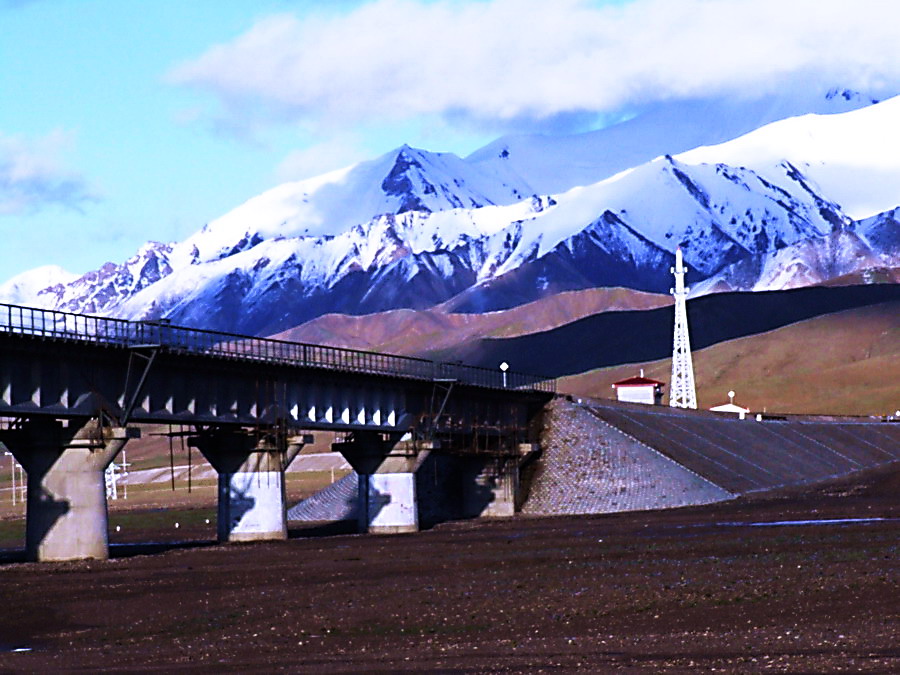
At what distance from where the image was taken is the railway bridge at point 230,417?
6775 centimetres

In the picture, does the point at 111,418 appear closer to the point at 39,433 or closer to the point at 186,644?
the point at 39,433

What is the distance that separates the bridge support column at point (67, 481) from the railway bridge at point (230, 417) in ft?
0.17

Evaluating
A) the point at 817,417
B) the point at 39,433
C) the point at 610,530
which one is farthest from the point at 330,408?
the point at 817,417

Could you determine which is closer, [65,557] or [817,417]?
[65,557]

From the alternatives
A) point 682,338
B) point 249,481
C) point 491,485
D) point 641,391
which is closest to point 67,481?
point 249,481

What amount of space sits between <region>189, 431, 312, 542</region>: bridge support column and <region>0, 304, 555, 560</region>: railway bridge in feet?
0.21

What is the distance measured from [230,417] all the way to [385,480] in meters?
15.9

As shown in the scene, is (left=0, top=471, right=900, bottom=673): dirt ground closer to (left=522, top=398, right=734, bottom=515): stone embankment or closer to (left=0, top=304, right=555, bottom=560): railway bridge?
(left=0, top=304, right=555, bottom=560): railway bridge

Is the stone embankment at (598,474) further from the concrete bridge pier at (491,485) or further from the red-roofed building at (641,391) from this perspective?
the red-roofed building at (641,391)

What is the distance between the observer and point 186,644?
3900 cm

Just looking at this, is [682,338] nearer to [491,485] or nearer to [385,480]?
[491,485]

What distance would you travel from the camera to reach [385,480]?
9419cm

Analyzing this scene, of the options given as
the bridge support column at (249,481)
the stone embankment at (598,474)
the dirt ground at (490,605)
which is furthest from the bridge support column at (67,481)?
the stone embankment at (598,474)

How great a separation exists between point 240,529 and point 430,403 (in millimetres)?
18175
